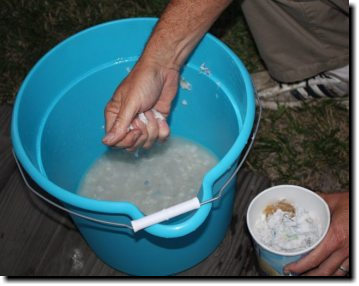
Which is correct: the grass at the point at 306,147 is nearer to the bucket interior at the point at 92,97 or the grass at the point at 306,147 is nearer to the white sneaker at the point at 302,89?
the white sneaker at the point at 302,89

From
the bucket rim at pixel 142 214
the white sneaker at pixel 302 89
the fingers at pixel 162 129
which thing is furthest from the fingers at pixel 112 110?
the white sneaker at pixel 302 89

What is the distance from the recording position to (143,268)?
1.22 metres

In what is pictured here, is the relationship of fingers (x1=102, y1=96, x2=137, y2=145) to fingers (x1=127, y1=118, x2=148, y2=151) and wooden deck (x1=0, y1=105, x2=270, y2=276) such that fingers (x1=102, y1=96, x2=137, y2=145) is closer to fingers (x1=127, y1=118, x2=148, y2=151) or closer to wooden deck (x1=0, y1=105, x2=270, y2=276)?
fingers (x1=127, y1=118, x2=148, y2=151)

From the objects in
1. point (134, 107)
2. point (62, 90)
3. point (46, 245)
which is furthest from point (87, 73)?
point (46, 245)

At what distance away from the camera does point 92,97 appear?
53.2 inches

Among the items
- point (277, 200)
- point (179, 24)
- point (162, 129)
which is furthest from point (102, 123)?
point (277, 200)

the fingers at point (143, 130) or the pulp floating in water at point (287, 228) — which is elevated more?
the fingers at point (143, 130)

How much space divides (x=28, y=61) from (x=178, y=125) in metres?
0.64

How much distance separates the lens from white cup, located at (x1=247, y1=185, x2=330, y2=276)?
1125 millimetres

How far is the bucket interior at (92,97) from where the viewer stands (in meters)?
1.17

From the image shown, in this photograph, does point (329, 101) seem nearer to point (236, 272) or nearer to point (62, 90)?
point (236, 272)

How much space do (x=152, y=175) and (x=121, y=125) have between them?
334 millimetres

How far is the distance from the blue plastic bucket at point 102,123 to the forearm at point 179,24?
0.05 meters

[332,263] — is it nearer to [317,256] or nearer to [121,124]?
[317,256]
